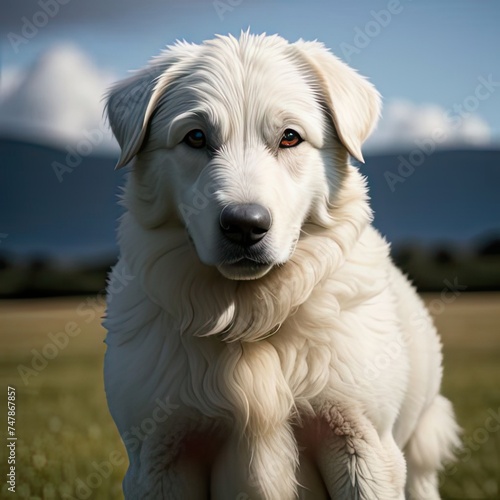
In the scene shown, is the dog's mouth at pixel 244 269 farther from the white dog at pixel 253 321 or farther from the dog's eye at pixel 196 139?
the dog's eye at pixel 196 139

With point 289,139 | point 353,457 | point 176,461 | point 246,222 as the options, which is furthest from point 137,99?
point 353,457

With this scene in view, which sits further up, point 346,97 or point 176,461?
point 346,97

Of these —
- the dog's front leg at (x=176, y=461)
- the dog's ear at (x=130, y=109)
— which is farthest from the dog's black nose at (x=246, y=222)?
the dog's front leg at (x=176, y=461)

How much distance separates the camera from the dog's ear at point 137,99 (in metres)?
4.21

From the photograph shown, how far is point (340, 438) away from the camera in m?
4.29

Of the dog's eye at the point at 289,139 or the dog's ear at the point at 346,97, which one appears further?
the dog's ear at the point at 346,97

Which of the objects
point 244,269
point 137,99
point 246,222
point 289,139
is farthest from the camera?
point 137,99

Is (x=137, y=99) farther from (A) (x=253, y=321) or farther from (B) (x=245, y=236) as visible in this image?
(A) (x=253, y=321)

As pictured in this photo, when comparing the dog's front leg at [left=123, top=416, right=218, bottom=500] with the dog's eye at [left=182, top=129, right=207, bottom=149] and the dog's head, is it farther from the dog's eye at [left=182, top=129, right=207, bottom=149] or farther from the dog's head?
the dog's eye at [left=182, top=129, right=207, bottom=149]

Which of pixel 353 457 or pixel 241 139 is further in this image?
pixel 353 457

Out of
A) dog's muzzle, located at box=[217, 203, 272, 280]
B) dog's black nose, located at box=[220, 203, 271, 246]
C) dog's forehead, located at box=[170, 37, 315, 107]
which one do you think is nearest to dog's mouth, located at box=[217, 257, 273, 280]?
dog's muzzle, located at box=[217, 203, 272, 280]

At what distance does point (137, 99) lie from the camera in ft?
14.0

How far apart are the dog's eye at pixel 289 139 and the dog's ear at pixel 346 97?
Answer: 0.79 feet

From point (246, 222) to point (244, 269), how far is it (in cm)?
30
